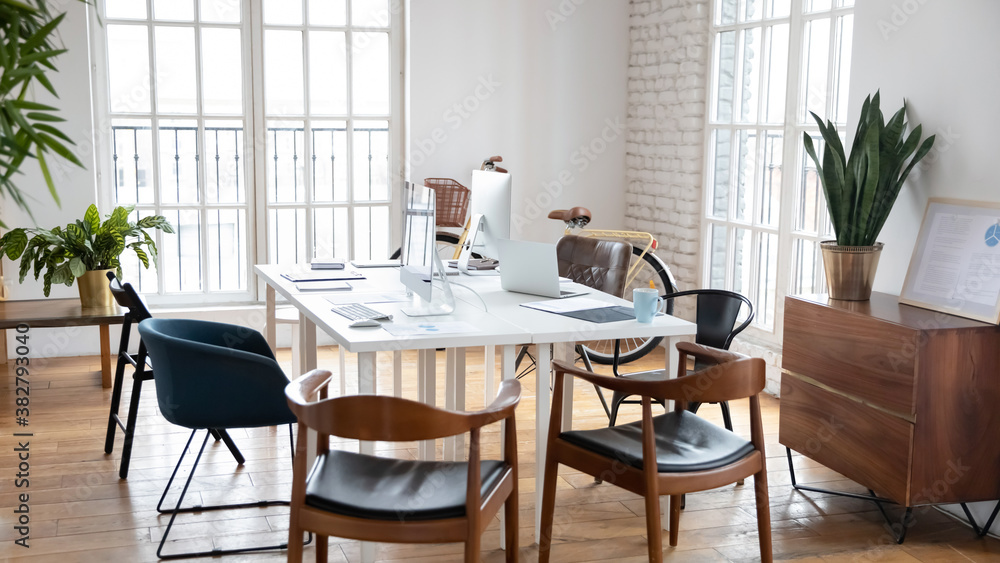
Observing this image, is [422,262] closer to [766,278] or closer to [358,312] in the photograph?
[358,312]

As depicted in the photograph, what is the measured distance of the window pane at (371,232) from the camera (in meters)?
6.34

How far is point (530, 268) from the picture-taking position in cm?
372

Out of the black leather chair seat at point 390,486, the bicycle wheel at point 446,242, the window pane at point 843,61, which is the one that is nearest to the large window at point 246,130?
the bicycle wheel at point 446,242

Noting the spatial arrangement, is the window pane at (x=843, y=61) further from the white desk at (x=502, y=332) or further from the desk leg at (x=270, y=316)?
the desk leg at (x=270, y=316)

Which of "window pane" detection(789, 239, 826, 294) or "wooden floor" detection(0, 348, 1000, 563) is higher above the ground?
"window pane" detection(789, 239, 826, 294)

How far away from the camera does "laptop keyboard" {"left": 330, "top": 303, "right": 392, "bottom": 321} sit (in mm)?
3163

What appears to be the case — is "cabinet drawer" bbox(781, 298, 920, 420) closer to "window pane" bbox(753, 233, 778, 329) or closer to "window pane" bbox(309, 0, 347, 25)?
"window pane" bbox(753, 233, 778, 329)

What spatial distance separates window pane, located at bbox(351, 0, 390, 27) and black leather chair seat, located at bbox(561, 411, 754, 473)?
4.09m

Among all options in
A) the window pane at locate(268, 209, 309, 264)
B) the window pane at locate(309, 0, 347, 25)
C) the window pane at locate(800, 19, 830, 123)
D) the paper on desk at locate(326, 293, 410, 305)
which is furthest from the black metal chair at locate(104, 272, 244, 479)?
the window pane at locate(800, 19, 830, 123)

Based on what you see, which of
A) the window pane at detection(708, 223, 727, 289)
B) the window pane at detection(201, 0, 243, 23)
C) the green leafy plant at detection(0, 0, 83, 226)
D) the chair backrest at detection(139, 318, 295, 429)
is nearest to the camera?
the green leafy plant at detection(0, 0, 83, 226)

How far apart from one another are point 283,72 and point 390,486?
169 inches

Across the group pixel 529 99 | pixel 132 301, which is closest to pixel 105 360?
pixel 132 301

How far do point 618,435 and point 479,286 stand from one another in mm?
1331

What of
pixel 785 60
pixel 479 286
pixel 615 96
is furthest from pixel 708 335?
pixel 615 96
